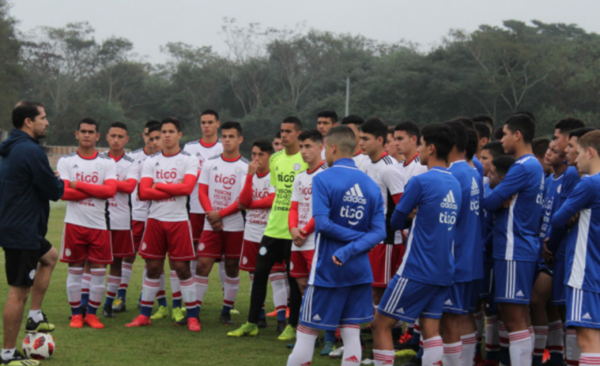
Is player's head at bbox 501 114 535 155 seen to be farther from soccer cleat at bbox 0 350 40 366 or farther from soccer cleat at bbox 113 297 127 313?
soccer cleat at bbox 113 297 127 313

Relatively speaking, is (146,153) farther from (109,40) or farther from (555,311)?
(109,40)

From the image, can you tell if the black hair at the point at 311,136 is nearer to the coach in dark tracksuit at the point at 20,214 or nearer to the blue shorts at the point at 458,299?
the blue shorts at the point at 458,299

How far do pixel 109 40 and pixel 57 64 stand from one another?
6.72 m

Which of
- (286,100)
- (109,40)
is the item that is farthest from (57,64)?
(286,100)

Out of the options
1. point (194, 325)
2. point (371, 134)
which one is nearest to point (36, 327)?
point (194, 325)

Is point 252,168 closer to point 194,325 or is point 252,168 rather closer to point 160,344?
point 194,325

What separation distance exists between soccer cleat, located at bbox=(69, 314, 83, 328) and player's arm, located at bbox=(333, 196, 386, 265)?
4.46 m

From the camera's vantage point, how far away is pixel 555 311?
703cm

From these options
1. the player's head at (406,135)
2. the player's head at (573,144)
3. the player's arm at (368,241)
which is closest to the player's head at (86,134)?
the player's head at (406,135)

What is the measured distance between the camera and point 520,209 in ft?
20.6

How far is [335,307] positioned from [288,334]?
9.11 feet

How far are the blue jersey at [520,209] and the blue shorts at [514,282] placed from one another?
65 mm

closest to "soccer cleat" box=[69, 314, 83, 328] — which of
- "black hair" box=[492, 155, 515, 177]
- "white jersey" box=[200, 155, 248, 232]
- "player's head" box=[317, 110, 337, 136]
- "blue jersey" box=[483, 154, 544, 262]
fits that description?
"white jersey" box=[200, 155, 248, 232]

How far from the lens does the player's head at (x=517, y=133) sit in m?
6.44
